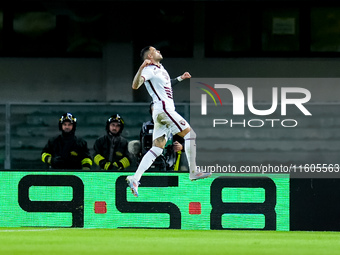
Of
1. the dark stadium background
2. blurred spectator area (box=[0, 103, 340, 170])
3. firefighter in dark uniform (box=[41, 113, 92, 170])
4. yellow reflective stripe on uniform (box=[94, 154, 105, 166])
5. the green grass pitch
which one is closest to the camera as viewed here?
the green grass pitch

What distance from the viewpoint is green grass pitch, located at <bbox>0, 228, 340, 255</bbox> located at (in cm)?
987

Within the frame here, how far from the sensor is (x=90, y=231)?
12.7 meters

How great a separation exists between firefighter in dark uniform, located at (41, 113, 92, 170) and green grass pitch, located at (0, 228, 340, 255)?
1.15m

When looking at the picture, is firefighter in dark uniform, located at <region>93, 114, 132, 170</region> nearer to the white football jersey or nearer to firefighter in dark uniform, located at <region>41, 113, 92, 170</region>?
firefighter in dark uniform, located at <region>41, 113, 92, 170</region>

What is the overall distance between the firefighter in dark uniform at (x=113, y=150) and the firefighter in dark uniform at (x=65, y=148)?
9.2 inches

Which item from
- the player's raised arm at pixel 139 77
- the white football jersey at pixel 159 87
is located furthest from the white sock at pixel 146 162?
the player's raised arm at pixel 139 77

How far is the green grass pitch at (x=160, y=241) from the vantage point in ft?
32.4

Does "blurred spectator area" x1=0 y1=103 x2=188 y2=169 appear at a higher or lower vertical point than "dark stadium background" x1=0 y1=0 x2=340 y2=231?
lower

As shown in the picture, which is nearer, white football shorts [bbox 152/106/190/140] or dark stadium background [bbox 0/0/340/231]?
white football shorts [bbox 152/106/190/140]

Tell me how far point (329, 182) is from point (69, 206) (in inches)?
147

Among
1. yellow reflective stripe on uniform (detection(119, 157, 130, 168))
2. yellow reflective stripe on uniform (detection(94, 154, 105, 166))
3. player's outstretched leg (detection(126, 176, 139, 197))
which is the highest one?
yellow reflective stripe on uniform (detection(94, 154, 105, 166))

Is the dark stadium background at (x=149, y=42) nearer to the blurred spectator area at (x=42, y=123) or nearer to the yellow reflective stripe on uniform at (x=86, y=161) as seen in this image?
the blurred spectator area at (x=42, y=123)

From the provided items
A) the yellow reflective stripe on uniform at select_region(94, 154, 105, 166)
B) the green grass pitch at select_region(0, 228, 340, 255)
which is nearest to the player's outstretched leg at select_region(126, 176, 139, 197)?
the green grass pitch at select_region(0, 228, 340, 255)

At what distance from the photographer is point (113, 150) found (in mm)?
13945
